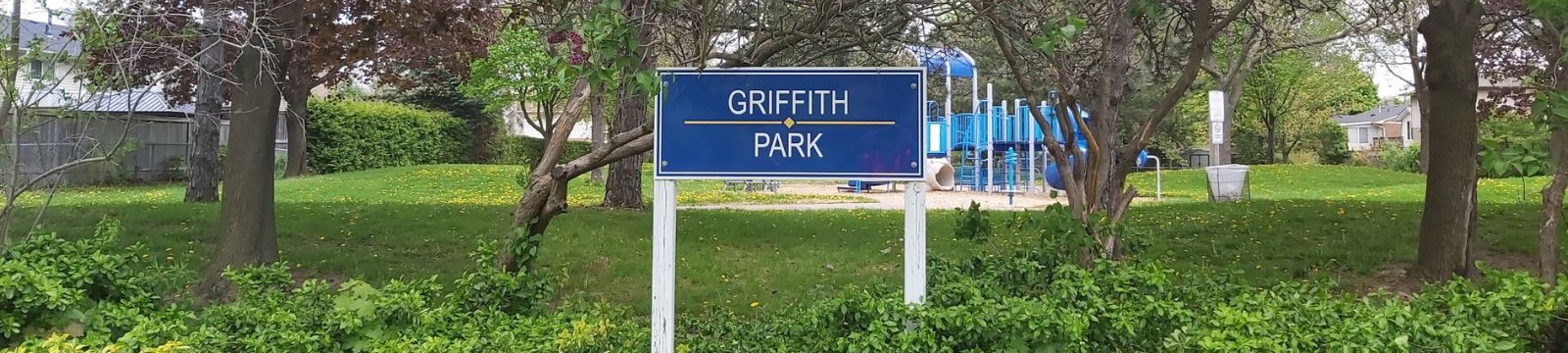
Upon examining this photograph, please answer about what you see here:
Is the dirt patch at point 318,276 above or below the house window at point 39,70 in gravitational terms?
below

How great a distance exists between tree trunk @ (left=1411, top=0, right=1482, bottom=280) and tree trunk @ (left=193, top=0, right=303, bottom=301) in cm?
694

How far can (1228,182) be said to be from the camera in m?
14.2

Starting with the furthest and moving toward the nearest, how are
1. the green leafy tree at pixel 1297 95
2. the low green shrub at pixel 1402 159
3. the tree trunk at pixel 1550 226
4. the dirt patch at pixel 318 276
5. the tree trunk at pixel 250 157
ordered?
1. the green leafy tree at pixel 1297 95
2. the low green shrub at pixel 1402 159
3. the dirt patch at pixel 318 276
4. the tree trunk at pixel 250 157
5. the tree trunk at pixel 1550 226

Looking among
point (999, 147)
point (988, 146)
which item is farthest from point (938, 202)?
point (999, 147)

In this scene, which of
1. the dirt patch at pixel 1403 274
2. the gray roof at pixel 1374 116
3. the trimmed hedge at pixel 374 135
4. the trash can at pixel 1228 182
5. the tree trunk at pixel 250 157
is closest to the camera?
the tree trunk at pixel 250 157

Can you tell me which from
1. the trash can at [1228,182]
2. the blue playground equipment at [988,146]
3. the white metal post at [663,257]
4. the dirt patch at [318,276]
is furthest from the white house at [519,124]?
the white metal post at [663,257]

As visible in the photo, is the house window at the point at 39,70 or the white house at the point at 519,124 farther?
the white house at the point at 519,124

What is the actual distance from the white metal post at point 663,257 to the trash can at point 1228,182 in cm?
1258

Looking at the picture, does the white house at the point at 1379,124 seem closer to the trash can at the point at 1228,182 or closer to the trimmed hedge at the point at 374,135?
the trash can at the point at 1228,182

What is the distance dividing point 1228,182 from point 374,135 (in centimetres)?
1990

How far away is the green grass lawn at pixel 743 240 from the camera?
6.54 metres

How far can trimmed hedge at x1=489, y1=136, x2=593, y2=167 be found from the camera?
2916 centimetres

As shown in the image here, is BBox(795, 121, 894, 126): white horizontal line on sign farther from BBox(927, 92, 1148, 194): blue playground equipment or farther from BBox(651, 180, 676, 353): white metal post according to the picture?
BBox(927, 92, 1148, 194): blue playground equipment

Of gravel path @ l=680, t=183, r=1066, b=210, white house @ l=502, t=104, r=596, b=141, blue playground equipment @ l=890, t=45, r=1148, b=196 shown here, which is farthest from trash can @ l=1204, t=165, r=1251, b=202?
white house @ l=502, t=104, r=596, b=141
